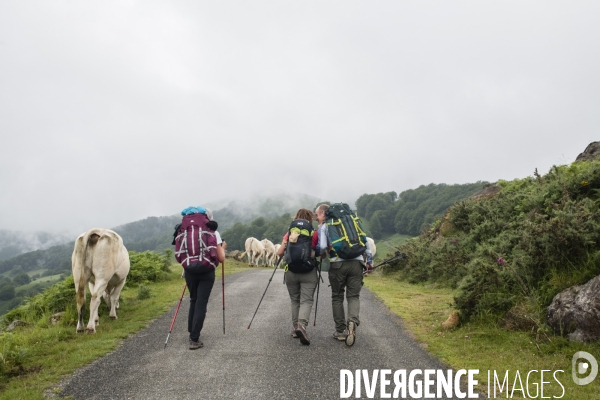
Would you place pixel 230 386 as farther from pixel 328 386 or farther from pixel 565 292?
pixel 565 292

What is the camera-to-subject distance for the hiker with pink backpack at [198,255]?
22.7 ft

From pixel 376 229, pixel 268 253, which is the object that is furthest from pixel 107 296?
pixel 376 229

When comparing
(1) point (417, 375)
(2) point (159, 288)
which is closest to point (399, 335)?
(1) point (417, 375)

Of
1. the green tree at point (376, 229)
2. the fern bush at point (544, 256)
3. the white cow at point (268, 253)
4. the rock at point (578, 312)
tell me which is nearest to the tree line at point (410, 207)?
the green tree at point (376, 229)

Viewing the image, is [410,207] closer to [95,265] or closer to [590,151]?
[590,151]

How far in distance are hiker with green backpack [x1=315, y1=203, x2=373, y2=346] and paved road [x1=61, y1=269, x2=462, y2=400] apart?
0.47 meters

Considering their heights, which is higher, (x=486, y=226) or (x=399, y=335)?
(x=486, y=226)

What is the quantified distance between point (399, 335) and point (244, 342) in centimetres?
336

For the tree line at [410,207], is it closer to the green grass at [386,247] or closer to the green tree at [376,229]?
the green tree at [376,229]

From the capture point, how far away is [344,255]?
7.26m

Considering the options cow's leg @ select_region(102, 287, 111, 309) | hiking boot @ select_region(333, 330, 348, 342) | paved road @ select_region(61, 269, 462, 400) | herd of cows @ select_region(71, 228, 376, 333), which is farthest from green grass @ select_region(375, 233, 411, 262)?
herd of cows @ select_region(71, 228, 376, 333)

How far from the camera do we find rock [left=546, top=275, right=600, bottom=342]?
19.8 ft

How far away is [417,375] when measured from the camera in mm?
5746

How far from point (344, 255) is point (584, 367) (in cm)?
406
